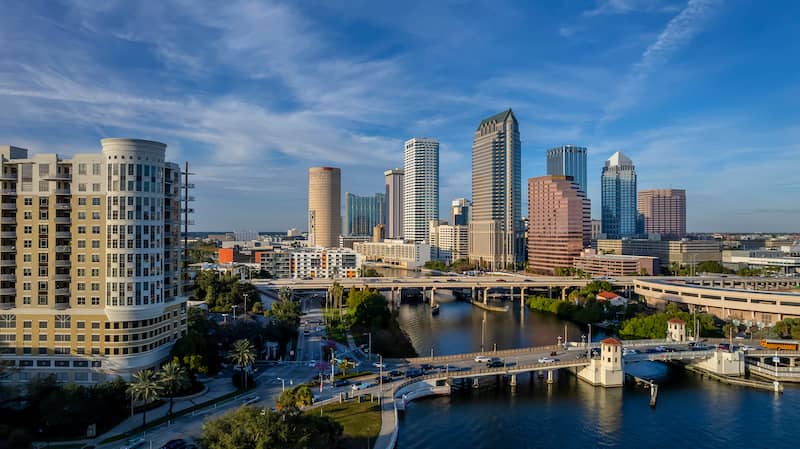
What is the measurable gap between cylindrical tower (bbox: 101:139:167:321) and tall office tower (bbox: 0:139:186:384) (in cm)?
10

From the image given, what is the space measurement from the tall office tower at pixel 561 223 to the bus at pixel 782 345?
10411 cm

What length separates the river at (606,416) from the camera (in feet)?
165

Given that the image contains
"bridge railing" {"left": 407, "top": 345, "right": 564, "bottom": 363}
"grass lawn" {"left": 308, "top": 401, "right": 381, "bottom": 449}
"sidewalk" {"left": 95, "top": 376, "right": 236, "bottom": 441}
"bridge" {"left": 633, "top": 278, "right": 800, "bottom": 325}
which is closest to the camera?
"grass lawn" {"left": 308, "top": 401, "right": 381, "bottom": 449}

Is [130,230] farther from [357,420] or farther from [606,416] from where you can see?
[606,416]

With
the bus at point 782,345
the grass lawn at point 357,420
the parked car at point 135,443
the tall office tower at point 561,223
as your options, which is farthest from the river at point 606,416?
the tall office tower at point 561,223

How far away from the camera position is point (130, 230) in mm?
57219

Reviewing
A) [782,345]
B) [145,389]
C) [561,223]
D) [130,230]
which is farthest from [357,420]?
[561,223]

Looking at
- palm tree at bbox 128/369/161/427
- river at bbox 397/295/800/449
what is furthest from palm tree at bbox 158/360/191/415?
river at bbox 397/295/800/449

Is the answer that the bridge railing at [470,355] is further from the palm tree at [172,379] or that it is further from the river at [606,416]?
the palm tree at [172,379]

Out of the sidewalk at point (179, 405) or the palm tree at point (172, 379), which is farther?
the palm tree at point (172, 379)

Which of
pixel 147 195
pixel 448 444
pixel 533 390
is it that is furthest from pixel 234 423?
pixel 533 390

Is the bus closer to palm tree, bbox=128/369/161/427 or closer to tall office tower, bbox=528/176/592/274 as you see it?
palm tree, bbox=128/369/161/427

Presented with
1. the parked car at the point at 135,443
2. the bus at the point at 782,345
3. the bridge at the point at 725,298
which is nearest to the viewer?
the parked car at the point at 135,443

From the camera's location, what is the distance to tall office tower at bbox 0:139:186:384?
5591 cm
